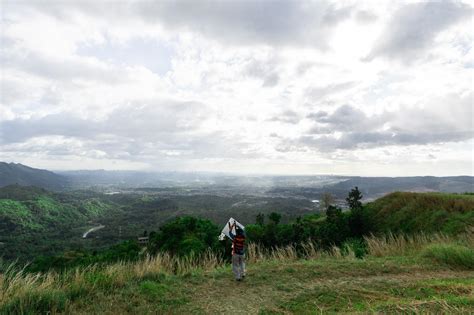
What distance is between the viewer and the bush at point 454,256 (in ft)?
26.6

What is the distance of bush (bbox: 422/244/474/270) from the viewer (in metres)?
8.12

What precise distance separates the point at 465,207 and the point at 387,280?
17.5 metres

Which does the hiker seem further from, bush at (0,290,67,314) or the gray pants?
bush at (0,290,67,314)

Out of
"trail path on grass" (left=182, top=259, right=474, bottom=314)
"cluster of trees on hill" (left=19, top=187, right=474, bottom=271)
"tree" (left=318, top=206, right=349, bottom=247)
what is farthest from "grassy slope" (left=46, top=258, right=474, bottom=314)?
"tree" (left=318, top=206, right=349, bottom=247)

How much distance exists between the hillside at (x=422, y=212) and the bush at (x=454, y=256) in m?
9.77

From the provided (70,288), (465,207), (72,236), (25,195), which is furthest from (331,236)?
(25,195)

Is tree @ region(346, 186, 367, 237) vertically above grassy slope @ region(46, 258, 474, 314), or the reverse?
grassy slope @ region(46, 258, 474, 314)

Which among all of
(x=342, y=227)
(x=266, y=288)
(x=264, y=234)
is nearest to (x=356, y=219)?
(x=342, y=227)

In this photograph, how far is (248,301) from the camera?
624 centimetres

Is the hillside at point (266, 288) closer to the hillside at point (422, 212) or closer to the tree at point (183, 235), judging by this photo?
the hillside at point (422, 212)

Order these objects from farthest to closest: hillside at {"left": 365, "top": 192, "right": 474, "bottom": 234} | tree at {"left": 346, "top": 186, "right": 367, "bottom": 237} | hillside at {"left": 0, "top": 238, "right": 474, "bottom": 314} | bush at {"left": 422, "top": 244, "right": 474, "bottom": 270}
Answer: tree at {"left": 346, "top": 186, "right": 367, "bottom": 237} → hillside at {"left": 365, "top": 192, "right": 474, "bottom": 234} → bush at {"left": 422, "top": 244, "right": 474, "bottom": 270} → hillside at {"left": 0, "top": 238, "right": 474, "bottom": 314}

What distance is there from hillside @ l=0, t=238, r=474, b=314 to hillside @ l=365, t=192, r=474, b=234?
11.7 metres

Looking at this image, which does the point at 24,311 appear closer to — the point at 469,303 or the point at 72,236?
the point at 469,303

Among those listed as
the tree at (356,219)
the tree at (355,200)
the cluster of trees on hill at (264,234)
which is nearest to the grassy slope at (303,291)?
the cluster of trees on hill at (264,234)
